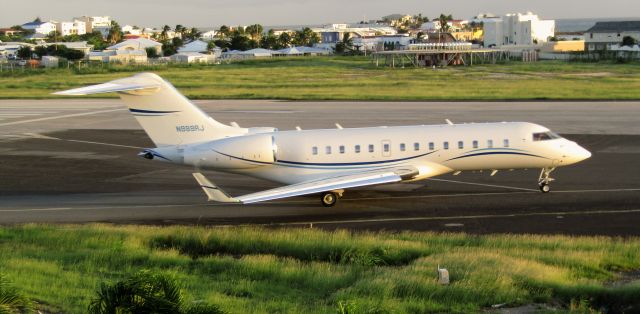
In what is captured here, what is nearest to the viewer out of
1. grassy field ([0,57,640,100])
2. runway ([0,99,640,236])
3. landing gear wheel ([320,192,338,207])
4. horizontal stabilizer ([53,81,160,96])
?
horizontal stabilizer ([53,81,160,96])

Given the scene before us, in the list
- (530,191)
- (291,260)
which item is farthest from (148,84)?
(530,191)

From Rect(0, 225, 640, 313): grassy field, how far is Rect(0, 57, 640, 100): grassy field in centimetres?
4609

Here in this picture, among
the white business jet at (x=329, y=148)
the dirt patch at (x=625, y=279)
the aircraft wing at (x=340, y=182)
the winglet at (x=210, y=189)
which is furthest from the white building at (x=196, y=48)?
the dirt patch at (x=625, y=279)

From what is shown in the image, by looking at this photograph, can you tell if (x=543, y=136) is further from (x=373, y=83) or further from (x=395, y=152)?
(x=373, y=83)

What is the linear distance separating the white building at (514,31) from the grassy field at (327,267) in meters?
173

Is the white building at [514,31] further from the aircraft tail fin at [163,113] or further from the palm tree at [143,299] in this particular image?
the palm tree at [143,299]

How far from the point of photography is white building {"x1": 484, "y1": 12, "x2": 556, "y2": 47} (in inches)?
7520

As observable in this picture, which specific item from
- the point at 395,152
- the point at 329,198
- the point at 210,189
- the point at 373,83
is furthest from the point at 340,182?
the point at 373,83

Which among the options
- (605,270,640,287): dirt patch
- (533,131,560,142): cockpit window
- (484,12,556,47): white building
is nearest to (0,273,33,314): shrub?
(605,270,640,287): dirt patch

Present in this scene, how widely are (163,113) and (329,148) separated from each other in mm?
5806

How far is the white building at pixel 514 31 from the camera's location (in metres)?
191

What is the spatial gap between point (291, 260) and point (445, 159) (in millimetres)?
11774

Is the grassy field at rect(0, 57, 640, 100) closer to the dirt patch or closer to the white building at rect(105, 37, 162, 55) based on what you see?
the dirt patch

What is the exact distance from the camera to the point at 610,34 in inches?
7096
